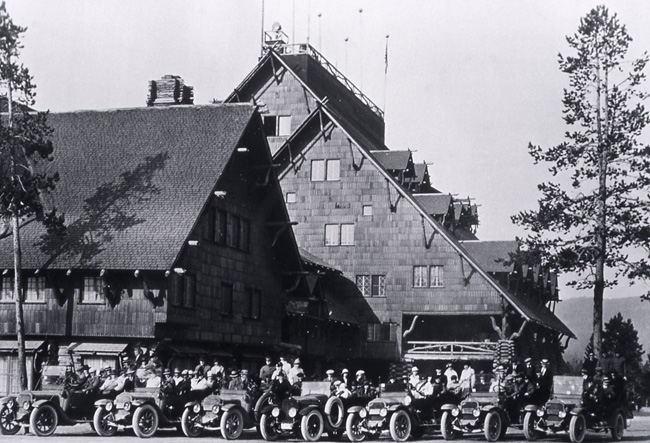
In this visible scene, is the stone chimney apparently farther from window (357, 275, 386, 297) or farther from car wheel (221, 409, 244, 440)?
car wheel (221, 409, 244, 440)

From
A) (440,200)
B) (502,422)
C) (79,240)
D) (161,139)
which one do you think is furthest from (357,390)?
(440,200)

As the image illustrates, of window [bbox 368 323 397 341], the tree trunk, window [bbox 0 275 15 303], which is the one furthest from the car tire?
window [bbox 368 323 397 341]

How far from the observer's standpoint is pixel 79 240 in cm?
3198

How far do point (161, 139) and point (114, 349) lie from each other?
8.40 metres

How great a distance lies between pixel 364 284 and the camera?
49.0 m

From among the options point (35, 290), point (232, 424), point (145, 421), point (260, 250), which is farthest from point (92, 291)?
point (232, 424)

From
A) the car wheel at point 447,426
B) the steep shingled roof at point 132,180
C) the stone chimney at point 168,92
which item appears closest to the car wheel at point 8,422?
the steep shingled roof at point 132,180

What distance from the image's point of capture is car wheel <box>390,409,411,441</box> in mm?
22625

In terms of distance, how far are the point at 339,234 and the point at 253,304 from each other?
12.6m

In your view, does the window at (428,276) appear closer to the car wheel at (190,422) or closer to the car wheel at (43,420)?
the car wheel at (190,422)

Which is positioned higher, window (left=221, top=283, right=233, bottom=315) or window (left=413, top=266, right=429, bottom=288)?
window (left=413, top=266, right=429, bottom=288)

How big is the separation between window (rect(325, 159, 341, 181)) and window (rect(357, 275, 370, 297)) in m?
5.20

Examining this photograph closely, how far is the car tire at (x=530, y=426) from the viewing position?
2353 centimetres

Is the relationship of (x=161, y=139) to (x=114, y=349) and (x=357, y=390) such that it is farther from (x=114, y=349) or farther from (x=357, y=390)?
(x=357, y=390)
